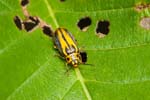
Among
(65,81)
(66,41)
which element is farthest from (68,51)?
(65,81)

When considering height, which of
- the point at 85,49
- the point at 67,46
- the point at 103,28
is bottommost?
the point at 67,46

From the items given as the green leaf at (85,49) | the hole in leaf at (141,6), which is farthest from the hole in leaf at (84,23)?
the hole in leaf at (141,6)

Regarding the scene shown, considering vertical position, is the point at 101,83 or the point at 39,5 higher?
the point at 39,5

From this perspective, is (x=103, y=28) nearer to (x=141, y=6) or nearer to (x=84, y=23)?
(x=84, y=23)

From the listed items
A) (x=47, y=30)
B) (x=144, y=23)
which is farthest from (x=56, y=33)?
(x=144, y=23)

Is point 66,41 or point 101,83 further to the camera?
point 66,41

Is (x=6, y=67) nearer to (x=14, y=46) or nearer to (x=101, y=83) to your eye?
(x=14, y=46)
